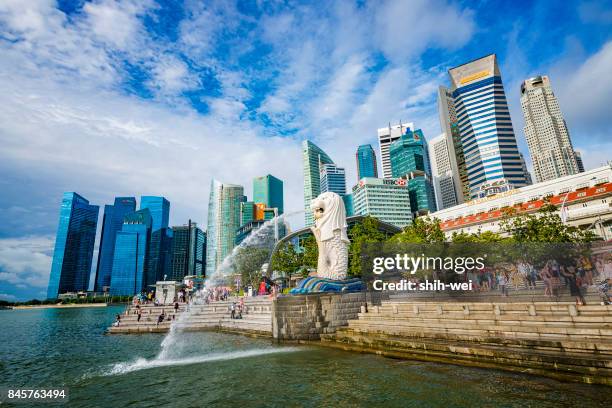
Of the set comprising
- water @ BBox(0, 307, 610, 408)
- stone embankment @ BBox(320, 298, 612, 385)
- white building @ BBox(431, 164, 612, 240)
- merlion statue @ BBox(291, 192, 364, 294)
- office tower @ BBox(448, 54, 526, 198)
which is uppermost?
office tower @ BBox(448, 54, 526, 198)

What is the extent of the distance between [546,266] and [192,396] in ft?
57.3

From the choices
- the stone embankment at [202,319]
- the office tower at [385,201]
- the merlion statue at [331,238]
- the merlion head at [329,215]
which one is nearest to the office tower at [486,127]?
the office tower at [385,201]

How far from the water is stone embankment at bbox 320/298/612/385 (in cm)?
76

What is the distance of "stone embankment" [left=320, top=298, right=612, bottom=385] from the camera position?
454 inches

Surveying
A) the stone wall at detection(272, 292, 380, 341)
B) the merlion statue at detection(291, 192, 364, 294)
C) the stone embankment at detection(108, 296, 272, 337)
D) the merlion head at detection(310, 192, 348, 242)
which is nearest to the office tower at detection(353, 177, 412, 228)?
the stone embankment at detection(108, 296, 272, 337)

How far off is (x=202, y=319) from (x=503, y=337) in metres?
27.5

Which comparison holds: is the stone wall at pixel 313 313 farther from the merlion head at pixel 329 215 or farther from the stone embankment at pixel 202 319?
the merlion head at pixel 329 215

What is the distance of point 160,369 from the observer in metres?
16.2

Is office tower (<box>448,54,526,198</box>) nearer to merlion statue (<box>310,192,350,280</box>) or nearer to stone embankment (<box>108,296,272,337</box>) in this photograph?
merlion statue (<box>310,192,350,280</box>)

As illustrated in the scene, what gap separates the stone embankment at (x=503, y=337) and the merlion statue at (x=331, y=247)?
4.68 meters

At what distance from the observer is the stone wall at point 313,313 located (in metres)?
21.9

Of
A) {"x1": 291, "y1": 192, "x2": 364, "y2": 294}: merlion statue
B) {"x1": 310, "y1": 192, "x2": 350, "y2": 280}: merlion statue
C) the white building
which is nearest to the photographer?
{"x1": 291, "y1": 192, "x2": 364, "y2": 294}: merlion statue

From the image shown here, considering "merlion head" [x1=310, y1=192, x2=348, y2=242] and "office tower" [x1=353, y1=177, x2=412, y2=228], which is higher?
"office tower" [x1=353, y1=177, x2=412, y2=228]

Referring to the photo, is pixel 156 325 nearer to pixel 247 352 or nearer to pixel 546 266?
pixel 247 352
